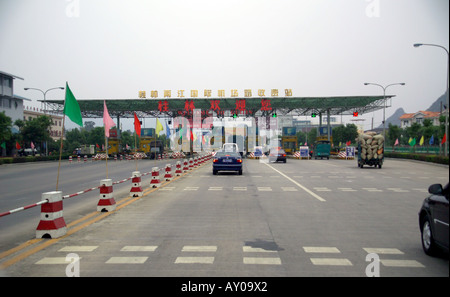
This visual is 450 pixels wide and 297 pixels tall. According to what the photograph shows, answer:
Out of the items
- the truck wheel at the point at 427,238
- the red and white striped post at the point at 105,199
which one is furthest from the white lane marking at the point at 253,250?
the red and white striped post at the point at 105,199

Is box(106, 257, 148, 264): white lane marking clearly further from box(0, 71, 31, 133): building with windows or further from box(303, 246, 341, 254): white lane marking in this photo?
box(0, 71, 31, 133): building with windows

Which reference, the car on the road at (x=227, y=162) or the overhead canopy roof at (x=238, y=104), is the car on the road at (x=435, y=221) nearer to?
the car on the road at (x=227, y=162)

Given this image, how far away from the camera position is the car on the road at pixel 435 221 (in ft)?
17.1

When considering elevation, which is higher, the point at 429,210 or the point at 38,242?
the point at 429,210

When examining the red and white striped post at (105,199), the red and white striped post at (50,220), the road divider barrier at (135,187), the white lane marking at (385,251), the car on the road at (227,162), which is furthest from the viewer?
the car on the road at (227,162)

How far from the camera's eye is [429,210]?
584 centimetres

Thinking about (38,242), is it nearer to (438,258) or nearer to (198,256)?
(198,256)

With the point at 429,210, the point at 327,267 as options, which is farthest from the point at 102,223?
the point at 429,210

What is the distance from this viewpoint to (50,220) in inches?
293

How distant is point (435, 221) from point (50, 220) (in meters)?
6.60

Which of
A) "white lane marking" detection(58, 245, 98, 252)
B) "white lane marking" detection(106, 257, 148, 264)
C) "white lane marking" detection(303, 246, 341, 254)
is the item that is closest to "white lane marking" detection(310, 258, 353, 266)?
"white lane marking" detection(303, 246, 341, 254)

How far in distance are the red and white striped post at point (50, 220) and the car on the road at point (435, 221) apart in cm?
648

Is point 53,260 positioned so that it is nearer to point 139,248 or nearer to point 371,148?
point 139,248
